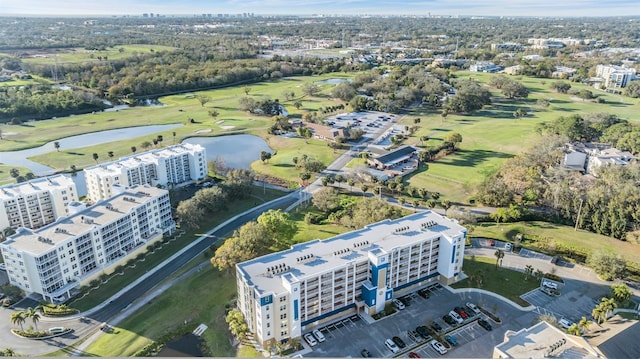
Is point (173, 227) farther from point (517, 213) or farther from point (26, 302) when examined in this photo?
point (517, 213)

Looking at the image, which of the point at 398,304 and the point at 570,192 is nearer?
the point at 398,304

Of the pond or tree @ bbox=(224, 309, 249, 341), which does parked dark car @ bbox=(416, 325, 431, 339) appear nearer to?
tree @ bbox=(224, 309, 249, 341)

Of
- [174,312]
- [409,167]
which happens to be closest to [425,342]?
[174,312]

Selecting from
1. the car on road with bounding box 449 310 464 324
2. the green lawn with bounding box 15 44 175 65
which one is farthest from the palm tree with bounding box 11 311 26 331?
the green lawn with bounding box 15 44 175 65

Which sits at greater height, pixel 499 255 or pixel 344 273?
pixel 344 273

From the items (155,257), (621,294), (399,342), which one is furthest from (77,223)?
(621,294)

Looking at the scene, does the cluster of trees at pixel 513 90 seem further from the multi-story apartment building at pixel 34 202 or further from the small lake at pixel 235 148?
the multi-story apartment building at pixel 34 202

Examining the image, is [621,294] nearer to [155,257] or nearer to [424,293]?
[424,293]
